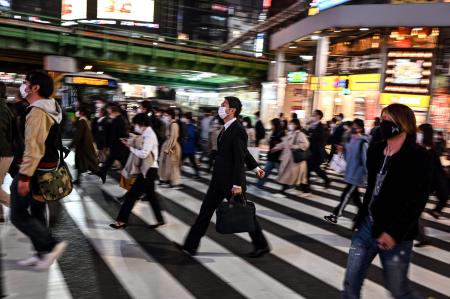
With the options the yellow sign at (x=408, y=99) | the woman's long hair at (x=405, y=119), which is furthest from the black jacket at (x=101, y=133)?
the yellow sign at (x=408, y=99)

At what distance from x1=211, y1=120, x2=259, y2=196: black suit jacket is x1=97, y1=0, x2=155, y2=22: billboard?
36.3 metres

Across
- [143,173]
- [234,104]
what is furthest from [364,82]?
[234,104]

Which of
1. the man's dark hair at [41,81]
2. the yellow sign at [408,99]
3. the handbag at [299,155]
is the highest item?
the yellow sign at [408,99]

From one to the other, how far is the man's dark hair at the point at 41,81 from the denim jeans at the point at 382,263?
9.91ft

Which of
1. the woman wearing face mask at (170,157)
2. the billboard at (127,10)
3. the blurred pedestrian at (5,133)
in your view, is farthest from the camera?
the billboard at (127,10)

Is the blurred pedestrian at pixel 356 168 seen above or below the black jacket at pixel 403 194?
below

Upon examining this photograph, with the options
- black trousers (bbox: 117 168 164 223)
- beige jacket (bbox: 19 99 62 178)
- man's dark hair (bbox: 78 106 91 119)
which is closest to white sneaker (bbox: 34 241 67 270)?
beige jacket (bbox: 19 99 62 178)

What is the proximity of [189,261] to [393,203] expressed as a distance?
276 centimetres

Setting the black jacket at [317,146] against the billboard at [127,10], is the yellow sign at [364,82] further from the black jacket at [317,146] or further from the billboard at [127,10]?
the billboard at [127,10]

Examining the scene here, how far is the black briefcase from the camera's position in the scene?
185 inches

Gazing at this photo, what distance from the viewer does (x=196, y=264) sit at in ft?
15.9

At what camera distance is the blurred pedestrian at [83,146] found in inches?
348

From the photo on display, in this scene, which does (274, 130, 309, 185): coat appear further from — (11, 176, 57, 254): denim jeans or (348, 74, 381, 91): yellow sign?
(348, 74, 381, 91): yellow sign

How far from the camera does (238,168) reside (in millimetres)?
4773
